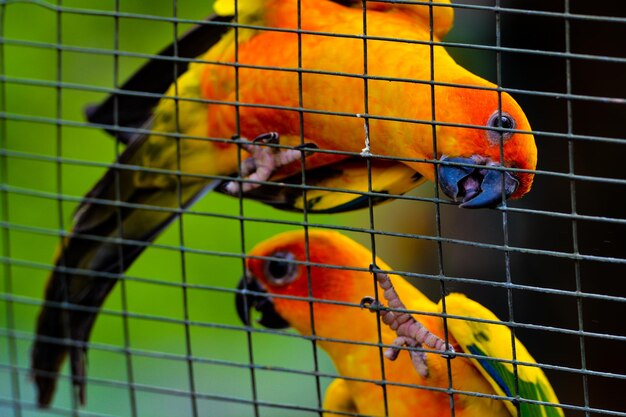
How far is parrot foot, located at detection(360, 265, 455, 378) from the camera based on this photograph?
1.13 m

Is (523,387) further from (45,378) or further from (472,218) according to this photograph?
(45,378)

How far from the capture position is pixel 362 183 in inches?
48.1

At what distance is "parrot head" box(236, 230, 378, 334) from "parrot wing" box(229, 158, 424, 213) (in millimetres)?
52

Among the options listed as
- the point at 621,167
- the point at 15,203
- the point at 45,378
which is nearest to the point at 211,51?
the point at 45,378

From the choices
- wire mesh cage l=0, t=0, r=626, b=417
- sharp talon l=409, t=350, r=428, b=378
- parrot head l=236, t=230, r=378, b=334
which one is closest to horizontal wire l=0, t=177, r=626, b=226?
wire mesh cage l=0, t=0, r=626, b=417

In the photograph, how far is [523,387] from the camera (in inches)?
43.8

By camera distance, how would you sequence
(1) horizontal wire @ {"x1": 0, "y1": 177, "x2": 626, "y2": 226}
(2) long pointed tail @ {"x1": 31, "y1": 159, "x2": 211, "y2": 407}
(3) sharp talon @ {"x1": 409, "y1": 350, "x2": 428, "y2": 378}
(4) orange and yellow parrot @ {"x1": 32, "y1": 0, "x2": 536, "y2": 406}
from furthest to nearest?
1. (2) long pointed tail @ {"x1": 31, "y1": 159, "x2": 211, "y2": 407}
2. (3) sharp talon @ {"x1": 409, "y1": 350, "x2": 428, "y2": 378}
3. (4) orange and yellow parrot @ {"x1": 32, "y1": 0, "x2": 536, "y2": 406}
4. (1) horizontal wire @ {"x1": 0, "y1": 177, "x2": 626, "y2": 226}

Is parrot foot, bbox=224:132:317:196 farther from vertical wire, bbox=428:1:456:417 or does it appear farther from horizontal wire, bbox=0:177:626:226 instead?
vertical wire, bbox=428:1:456:417

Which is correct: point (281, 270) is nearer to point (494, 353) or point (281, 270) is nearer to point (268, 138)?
point (268, 138)

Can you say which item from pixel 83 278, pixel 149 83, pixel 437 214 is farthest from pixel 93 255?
pixel 437 214

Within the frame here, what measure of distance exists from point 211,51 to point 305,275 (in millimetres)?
404

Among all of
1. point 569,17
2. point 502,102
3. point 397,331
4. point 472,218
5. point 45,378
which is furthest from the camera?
point 472,218

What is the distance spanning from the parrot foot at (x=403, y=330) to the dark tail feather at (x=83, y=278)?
1.38 ft

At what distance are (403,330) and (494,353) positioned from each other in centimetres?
A: 13
